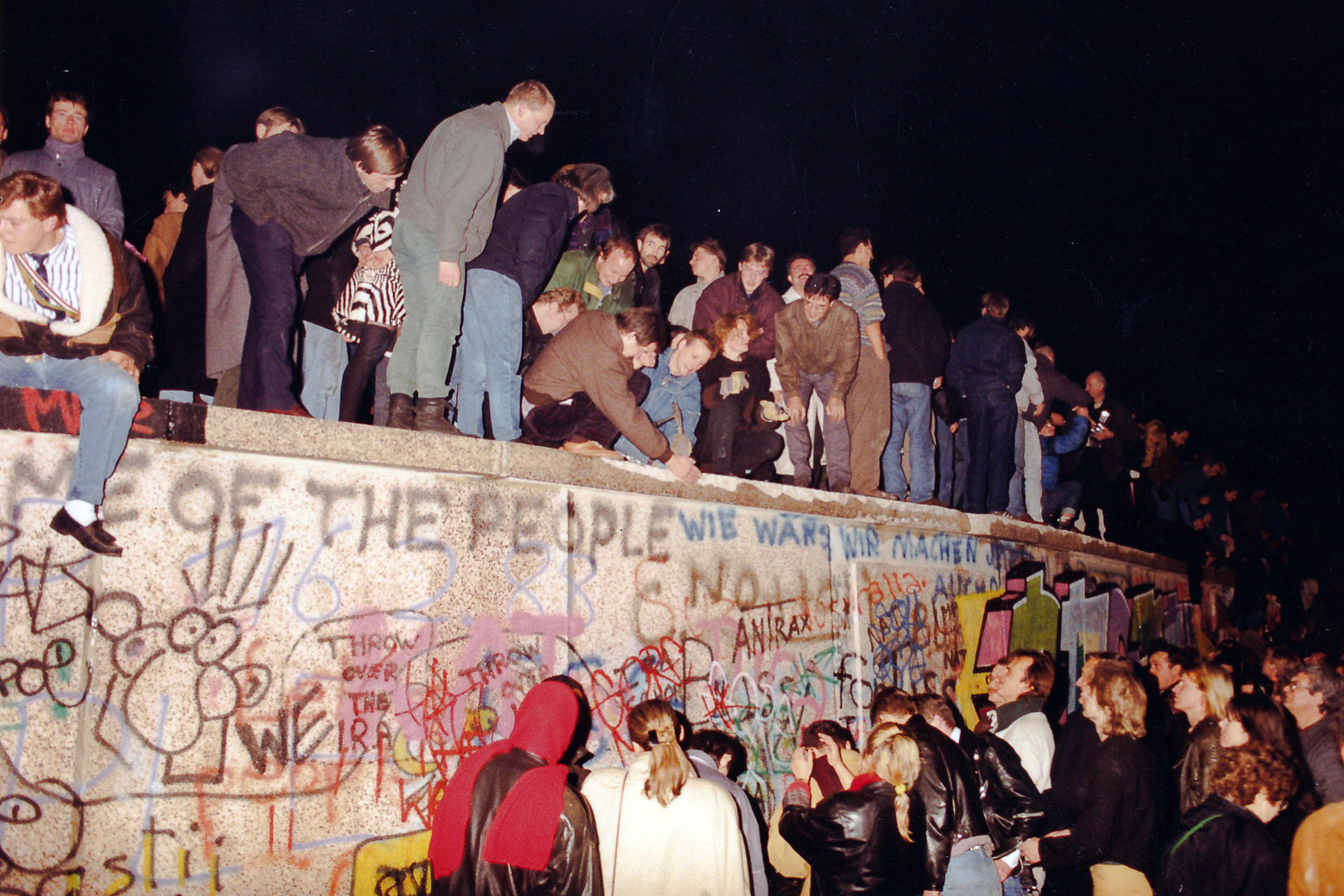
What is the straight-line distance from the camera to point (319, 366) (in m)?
6.24

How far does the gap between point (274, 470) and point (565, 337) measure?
2.20 m

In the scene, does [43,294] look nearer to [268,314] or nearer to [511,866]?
[268,314]

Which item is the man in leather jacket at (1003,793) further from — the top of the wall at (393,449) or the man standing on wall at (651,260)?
the man standing on wall at (651,260)

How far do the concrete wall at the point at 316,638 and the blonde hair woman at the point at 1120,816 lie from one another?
7.75 ft

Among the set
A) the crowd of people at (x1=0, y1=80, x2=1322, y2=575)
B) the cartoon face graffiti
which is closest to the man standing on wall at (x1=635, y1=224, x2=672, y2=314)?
the crowd of people at (x1=0, y1=80, x2=1322, y2=575)

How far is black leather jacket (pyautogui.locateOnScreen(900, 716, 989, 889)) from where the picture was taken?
4961 millimetres

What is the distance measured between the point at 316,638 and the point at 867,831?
2.86 metres

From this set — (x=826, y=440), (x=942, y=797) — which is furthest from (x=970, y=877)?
(x=826, y=440)

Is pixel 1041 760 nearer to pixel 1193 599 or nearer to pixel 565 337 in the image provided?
pixel 565 337

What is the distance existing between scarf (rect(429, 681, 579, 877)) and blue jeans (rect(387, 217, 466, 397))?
2.41m

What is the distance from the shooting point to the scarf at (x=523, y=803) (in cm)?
365

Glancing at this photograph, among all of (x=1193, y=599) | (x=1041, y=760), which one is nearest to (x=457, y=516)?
(x=1041, y=760)

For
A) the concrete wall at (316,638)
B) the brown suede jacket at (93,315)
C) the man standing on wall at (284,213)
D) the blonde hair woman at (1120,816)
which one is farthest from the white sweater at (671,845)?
the brown suede jacket at (93,315)

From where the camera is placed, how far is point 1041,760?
5.94m
